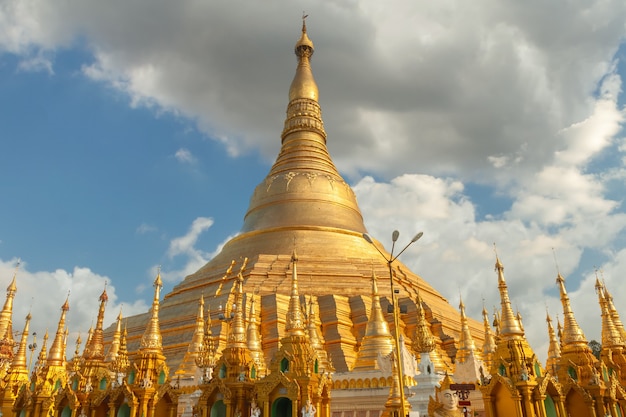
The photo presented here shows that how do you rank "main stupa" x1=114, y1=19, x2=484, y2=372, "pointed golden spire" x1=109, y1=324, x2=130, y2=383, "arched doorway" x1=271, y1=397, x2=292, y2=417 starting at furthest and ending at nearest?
"main stupa" x1=114, y1=19, x2=484, y2=372
"pointed golden spire" x1=109, y1=324, x2=130, y2=383
"arched doorway" x1=271, y1=397, x2=292, y2=417

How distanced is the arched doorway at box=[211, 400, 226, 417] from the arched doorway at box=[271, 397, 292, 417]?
1.96 m

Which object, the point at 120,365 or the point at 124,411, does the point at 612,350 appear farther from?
the point at 120,365

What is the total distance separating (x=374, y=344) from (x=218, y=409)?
11234mm

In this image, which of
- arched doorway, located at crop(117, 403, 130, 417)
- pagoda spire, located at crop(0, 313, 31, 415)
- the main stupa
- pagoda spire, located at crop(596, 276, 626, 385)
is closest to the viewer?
arched doorway, located at crop(117, 403, 130, 417)

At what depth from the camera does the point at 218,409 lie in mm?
15531

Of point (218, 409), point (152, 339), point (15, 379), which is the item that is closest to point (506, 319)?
point (218, 409)

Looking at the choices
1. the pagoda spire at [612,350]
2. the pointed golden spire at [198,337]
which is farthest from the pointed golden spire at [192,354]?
the pagoda spire at [612,350]

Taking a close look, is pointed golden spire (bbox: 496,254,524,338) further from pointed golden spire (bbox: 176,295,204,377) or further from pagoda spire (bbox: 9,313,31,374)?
pagoda spire (bbox: 9,313,31,374)

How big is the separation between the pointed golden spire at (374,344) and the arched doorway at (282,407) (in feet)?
32.8

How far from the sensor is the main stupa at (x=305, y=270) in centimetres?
2941

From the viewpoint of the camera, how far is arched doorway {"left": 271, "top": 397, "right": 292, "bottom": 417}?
47.4 ft

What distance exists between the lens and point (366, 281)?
34.1 m

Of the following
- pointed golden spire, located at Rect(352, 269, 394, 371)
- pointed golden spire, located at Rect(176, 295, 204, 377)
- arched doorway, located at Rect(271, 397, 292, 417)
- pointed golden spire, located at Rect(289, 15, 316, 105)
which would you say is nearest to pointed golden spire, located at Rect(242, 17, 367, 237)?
pointed golden spire, located at Rect(289, 15, 316, 105)

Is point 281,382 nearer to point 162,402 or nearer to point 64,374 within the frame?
point 162,402
